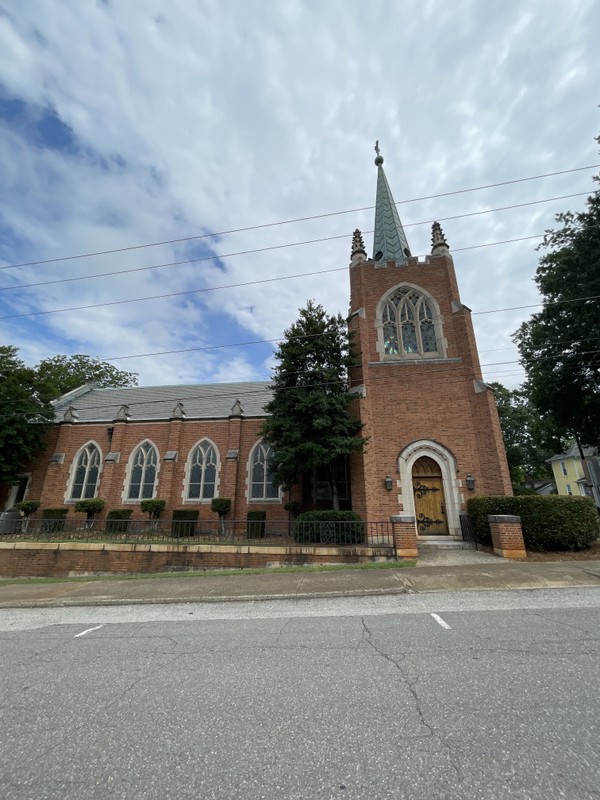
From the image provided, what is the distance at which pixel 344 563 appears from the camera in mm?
10211

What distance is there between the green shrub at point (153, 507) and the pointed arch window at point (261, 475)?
4.46 m

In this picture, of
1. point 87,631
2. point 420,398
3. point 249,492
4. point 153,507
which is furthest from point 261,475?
point 87,631

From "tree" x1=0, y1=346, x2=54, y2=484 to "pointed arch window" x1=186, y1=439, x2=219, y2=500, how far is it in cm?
868

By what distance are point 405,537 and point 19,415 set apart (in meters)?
19.5

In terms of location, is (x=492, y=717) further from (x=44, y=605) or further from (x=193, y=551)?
(x=193, y=551)

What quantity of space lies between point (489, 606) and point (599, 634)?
1.65 m

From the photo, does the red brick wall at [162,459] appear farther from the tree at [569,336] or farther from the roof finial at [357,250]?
the tree at [569,336]

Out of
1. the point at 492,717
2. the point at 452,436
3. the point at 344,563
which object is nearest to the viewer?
the point at 492,717

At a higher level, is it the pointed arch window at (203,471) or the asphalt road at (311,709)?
the pointed arch window at (203,471)

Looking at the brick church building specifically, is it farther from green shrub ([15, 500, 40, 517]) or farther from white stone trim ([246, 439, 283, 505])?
green shrub ([15, 500, 40, 517])

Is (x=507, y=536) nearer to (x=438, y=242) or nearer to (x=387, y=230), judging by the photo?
(x=438, y=242)

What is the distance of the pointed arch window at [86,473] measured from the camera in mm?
19203

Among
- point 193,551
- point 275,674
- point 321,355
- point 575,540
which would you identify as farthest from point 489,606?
point 321,355

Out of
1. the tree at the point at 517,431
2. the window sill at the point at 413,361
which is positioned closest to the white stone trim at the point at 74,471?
the window sill at the point at 413,361
